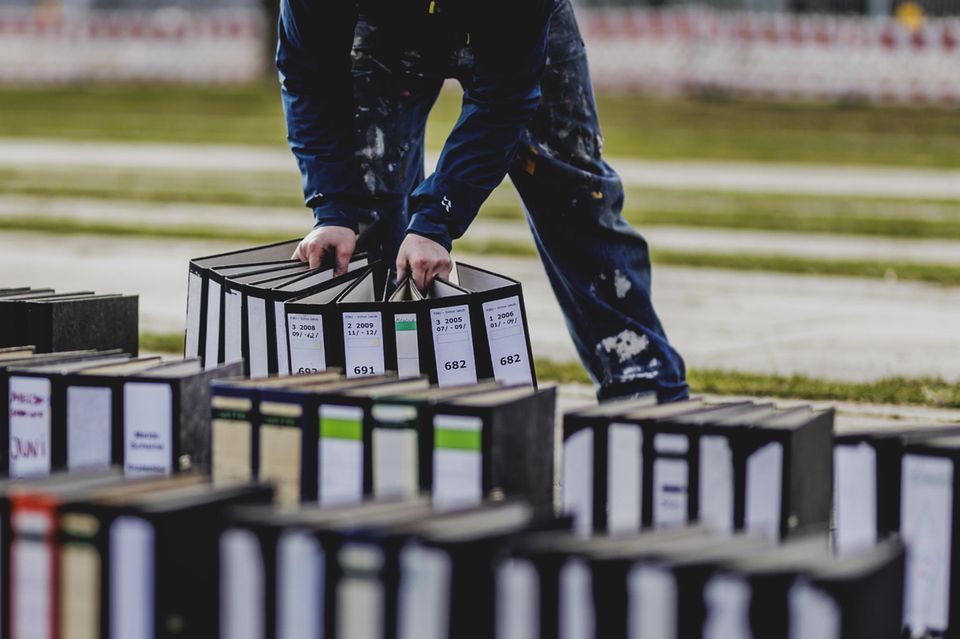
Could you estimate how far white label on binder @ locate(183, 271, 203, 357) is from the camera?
4715 mm

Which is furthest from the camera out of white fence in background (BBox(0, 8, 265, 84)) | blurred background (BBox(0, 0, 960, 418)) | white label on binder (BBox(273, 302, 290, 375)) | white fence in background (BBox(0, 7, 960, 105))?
white fence in background (BBox(0, 8, 265, 84))

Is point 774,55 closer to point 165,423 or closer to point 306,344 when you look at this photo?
point 306,344

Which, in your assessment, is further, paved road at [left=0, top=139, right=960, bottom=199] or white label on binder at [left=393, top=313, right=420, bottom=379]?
paved road at [left=0, top=139, right=960, bottom=199]

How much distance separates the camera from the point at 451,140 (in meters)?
4.72

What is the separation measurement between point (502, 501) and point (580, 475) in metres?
0.50

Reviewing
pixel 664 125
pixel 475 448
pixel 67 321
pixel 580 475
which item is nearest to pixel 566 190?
pixel 67 321

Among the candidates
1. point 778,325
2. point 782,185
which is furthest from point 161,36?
point 778,325

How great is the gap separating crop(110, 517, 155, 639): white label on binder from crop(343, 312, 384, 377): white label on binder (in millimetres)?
1381

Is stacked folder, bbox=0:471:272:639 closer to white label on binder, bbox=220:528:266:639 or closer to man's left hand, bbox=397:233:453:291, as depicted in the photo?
white label on binder, bbox=220:528:266:639

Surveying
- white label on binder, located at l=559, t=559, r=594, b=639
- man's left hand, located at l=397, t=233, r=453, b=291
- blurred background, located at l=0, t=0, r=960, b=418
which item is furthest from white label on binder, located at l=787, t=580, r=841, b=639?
blurred background, located at l=0, t=0, r=960, b=418

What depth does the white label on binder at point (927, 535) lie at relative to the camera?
3.29 meters

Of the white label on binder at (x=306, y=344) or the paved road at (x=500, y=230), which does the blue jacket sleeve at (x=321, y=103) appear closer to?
the white label on binder at (x=306, y=344)

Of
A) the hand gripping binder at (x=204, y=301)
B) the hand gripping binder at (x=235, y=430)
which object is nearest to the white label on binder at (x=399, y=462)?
the hand gripping binder at (x=235, y=430)

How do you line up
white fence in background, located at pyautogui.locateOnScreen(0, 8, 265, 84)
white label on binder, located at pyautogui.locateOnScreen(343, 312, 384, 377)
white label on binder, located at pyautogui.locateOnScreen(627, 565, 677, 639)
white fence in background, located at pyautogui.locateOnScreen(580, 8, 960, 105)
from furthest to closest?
white fence in background, located at pyautogui.locateOnScreen(0, 8, 265, 84) < white fence in background, located at pyautogui.locateOnScreen(580, 8, 960, 105) < white label on binder, located at pyautogui.locateOnScreen(343, 312, 384, 377) < white label on binder, located at pyautogui.locateOnScreen(627, 565, 677, 639)
